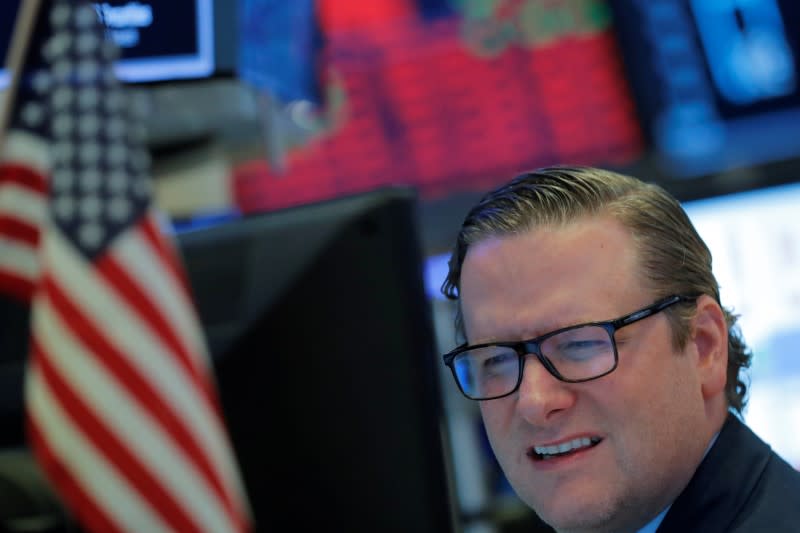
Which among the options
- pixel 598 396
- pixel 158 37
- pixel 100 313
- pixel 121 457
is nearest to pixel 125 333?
pixel 100 313

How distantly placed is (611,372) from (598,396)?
3 centimetres

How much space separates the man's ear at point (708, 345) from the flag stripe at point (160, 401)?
538 mm

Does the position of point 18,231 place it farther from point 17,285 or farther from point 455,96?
point 455,96

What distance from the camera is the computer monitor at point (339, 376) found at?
1.17 metres

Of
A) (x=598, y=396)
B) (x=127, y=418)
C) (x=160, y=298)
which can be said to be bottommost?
(x=598, y=396)

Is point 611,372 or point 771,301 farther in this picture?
point 771,301

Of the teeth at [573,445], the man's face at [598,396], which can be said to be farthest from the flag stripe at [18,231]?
the teeth at [573,445]

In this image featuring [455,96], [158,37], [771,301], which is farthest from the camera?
[455,96]

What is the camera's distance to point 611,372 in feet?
3.81

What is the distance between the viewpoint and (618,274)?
47.2 inches

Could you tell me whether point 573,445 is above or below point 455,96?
below

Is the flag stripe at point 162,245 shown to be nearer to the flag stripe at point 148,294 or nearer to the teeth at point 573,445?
the flag stripe at point 148,294

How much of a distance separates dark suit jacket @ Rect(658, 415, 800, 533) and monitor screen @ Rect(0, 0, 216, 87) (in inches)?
38.1

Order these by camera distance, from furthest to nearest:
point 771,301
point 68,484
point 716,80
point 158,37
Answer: point 716,80, point 771,301, point 158,37, point 68,484
